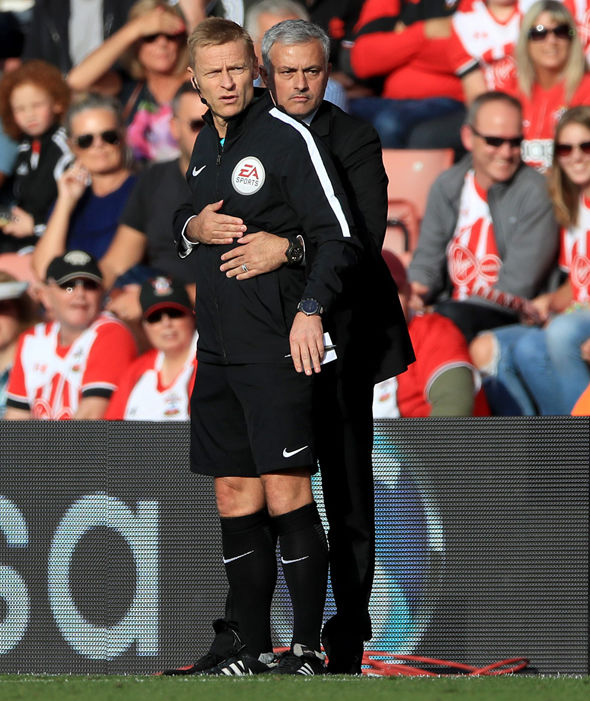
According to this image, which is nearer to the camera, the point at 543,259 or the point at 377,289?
the point at 377,289

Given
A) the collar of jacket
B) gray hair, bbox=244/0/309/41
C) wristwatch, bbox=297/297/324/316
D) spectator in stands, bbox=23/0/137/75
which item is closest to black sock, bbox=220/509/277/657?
wristwatch, bbox=297/297/324/316

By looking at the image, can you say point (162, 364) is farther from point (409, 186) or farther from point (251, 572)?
point (251, 572)

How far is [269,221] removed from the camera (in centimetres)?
361

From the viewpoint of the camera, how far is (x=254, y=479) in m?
3.72

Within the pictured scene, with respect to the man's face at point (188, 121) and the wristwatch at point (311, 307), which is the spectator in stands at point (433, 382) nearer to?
the man's face at point (188, 121)

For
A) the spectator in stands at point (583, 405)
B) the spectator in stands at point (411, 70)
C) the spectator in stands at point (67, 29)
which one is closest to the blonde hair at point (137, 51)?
the spectator in stands at point (67, 29)

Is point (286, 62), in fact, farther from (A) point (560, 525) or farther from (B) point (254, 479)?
(A) point (560, 525)

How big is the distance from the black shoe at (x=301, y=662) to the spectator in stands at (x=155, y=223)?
3809mm

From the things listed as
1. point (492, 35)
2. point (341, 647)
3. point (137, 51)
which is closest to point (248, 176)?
point (341, 647)

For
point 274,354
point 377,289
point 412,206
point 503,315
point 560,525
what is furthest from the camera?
point 412,206

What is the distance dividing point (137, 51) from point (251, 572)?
5.34m

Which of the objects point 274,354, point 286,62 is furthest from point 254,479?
point 286,62

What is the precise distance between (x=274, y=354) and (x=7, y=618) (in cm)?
200

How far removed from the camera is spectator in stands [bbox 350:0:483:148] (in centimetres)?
770
